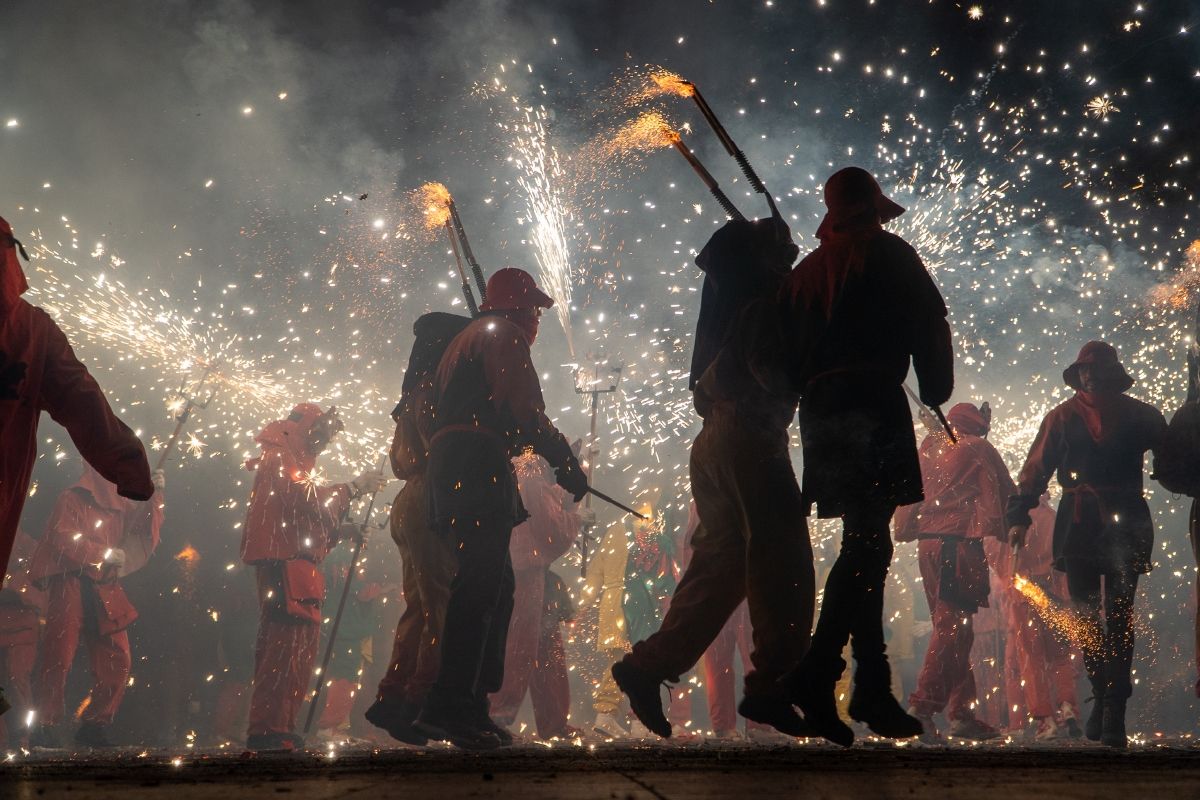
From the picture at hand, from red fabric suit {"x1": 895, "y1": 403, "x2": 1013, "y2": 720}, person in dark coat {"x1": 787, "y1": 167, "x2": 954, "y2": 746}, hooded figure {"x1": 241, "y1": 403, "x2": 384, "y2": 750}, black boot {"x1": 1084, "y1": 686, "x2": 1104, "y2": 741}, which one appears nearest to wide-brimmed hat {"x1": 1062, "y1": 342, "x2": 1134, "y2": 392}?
red fabric suit {"x1": 895, "y1": 403, "x2": 1013, "y2": 720}

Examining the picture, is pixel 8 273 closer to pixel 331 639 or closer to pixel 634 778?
pixel 634 778

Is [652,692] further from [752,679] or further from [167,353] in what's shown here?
[167,353]

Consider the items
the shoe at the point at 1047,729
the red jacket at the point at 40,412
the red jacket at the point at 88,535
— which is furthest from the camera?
the red jacket at the point at 88,535

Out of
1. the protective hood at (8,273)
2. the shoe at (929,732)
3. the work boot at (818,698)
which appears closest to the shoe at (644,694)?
the work boot at (818,698)

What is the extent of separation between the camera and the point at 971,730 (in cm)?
584

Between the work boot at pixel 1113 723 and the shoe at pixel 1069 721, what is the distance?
87.5 inches

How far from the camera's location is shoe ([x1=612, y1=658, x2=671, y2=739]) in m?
3.08

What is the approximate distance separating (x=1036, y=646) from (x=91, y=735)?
9.03 meters

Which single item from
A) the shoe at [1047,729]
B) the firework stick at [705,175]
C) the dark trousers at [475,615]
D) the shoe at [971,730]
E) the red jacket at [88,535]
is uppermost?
the firework stick at [705,175]

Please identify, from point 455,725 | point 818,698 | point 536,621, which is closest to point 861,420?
point 818,698

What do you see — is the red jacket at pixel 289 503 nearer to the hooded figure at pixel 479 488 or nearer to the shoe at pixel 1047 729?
the hooded figure at pixel 479 488

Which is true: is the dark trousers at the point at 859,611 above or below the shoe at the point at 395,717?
above

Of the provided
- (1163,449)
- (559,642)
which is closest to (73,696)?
(559,642)

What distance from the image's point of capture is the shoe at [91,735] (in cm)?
650
